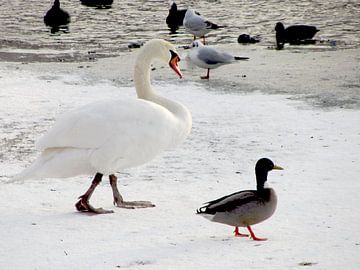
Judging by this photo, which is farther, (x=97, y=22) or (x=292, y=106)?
(x=97, y=22)

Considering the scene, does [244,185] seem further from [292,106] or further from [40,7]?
[40,7]

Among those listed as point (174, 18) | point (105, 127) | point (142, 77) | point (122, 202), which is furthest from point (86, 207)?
point (174, 18)

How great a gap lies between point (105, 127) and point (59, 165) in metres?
0.44

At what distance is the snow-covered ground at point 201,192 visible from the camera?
5.41 metres

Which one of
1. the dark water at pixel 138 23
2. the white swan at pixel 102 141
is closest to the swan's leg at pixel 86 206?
the white swan at pixel 102 141

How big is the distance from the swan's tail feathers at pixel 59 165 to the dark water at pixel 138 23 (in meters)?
9.08

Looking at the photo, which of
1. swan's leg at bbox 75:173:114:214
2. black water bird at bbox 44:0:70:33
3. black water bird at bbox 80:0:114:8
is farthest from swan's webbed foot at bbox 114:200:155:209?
black water bird at bbox 80:0:114:8

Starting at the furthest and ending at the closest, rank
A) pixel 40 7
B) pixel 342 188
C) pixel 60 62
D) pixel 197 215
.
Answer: pixel 40 7
pixel 60 62
pixel 342 188
pixel 197 215

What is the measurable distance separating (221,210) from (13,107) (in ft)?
17.4

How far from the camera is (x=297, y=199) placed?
684 cm

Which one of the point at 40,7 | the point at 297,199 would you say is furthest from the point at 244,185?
the point at 40,7

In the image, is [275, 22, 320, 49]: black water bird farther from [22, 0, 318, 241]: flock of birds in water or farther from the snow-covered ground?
[22, 0, 318, 241]: flock of birds in water

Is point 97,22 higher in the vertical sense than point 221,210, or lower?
lower

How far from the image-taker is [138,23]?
2280cm
